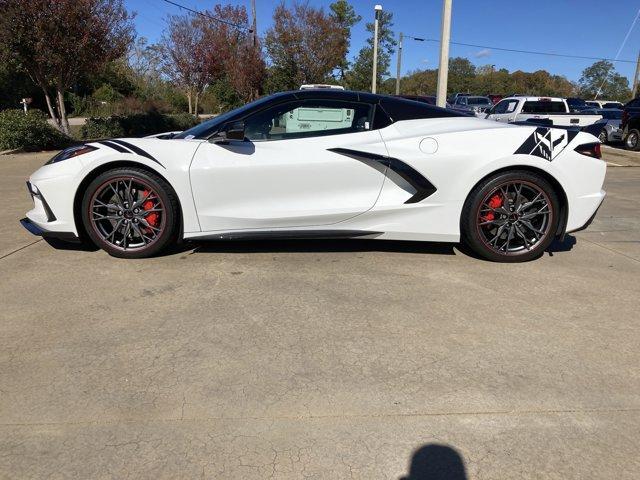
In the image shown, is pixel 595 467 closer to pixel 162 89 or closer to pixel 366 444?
pixel 366 444

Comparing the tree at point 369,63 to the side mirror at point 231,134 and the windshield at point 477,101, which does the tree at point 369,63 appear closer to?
the windshield at point 477,101

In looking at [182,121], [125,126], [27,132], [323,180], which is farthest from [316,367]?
[182,121]

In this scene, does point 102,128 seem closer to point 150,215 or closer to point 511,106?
point 511,106

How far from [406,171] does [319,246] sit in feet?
3.82

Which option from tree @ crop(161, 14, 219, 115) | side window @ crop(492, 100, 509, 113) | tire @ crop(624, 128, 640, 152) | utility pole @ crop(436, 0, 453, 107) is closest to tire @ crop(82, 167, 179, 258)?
utility pole @ crop(436, 0, 453, 107)

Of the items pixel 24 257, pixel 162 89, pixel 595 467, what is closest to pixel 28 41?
pixel 24 257

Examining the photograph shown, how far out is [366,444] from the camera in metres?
2.25

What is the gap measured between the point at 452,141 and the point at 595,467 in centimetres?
282

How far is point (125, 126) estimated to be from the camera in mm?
16781

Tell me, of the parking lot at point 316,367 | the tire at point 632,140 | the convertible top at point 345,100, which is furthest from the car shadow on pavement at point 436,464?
the tire at point 632,140

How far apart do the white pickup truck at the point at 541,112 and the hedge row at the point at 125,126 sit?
10.7 meters

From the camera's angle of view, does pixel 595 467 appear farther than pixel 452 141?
No

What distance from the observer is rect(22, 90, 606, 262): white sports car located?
4305 mm

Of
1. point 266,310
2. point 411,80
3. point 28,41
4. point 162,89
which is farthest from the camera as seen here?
point 411,80
